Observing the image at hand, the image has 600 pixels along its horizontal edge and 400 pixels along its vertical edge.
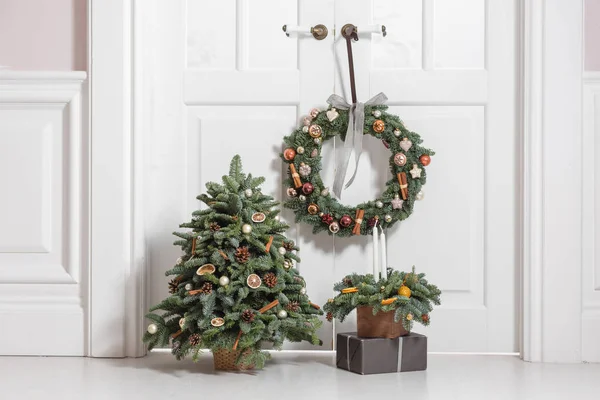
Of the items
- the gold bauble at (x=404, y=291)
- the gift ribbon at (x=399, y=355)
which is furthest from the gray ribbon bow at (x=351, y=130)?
the gift ribbon at (x=399, y=355)

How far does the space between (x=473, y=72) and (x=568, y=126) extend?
370mm

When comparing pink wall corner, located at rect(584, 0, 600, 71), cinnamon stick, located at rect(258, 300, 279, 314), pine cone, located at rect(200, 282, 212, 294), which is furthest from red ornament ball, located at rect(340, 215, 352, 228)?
pink wall corner, located at rect(584, 0, 600, 71)

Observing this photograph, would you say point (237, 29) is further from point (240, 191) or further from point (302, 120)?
point (240, 191)

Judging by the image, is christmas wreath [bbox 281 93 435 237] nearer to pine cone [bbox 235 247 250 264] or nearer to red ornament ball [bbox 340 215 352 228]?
red ornament ball [bbox 340 215 352 228]

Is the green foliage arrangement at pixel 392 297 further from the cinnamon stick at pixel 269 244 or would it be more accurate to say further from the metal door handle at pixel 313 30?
the metal door handle at pixel 313 30

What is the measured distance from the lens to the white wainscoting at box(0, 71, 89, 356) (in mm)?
2449

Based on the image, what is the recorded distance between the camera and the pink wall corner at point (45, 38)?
247 centimetres

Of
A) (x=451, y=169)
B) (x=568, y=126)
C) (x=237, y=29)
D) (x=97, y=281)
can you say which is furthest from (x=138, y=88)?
(x=568, y=126)

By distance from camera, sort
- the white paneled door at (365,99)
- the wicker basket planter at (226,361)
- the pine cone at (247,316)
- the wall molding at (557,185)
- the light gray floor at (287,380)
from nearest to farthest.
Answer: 1. the light gray floor at (287,380)
2. the pine cone at (247,316)
3. the wicker basket planter at (226,361)
4. the wall molding at (557,185)
5. the white paneled door at (365,99)

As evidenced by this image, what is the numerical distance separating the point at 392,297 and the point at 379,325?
10 cm

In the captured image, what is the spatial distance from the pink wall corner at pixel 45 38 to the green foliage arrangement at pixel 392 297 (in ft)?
3.76

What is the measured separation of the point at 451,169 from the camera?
100 inches

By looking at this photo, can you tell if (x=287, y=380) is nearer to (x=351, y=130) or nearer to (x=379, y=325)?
(x=379, y=325)

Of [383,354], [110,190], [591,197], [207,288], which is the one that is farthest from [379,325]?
[110,190]
